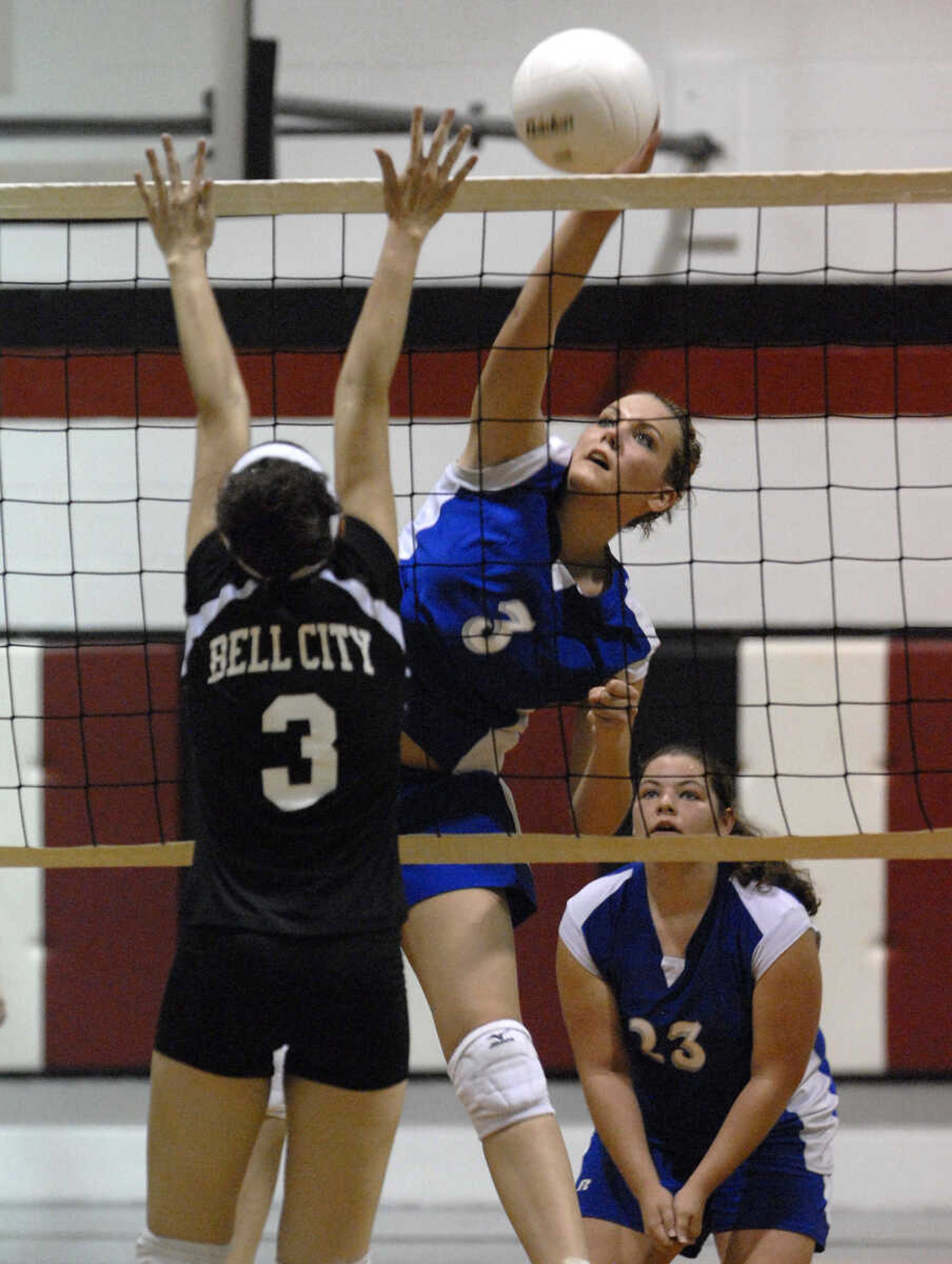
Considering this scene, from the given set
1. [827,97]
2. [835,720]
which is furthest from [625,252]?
[835,720]

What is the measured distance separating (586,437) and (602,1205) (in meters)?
1.48

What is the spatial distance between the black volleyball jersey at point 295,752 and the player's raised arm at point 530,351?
2.37 feet

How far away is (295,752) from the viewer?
2.10 m

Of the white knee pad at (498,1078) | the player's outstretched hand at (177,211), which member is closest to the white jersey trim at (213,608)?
the player's outstretched hand at (177,211)

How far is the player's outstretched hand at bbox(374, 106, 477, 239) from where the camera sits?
2443mm

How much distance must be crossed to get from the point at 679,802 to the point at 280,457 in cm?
131

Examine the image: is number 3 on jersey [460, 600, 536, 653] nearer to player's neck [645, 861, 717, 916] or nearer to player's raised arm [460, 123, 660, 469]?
player's raised arm [460, 123, 660, 469]

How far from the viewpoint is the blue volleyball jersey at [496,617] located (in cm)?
288

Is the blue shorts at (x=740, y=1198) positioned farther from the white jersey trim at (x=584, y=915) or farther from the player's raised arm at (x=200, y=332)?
the player's raised arm at (x=200, y=332)

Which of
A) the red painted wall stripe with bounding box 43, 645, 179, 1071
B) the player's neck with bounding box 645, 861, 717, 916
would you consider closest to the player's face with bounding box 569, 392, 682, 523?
the player's neck with bounding box 645, 861, 717, 916

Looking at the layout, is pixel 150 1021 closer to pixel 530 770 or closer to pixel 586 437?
pixel 530 770

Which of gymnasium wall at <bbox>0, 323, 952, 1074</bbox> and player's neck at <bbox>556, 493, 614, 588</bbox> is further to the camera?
gymnasium wall at <bbox>0, 323, 952, 1074</bbox>

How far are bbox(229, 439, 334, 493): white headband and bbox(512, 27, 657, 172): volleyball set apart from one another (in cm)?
98

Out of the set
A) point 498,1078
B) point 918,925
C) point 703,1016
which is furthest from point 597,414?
point 498,1078
